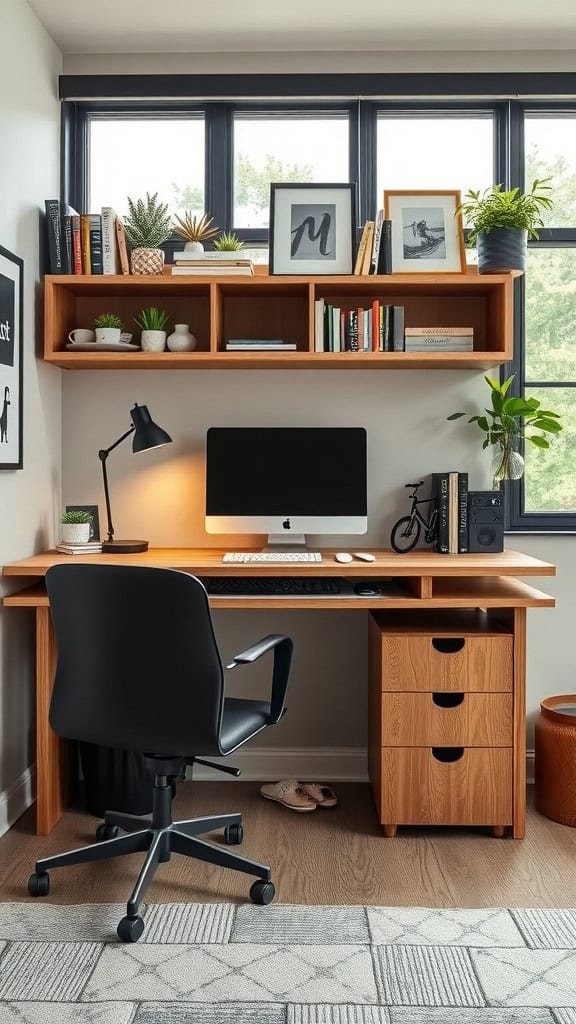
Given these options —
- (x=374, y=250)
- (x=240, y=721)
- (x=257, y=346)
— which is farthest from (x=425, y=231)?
(x=240, y=721)

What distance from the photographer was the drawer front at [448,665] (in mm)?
2701

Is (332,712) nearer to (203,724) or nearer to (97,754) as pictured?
(97,754)

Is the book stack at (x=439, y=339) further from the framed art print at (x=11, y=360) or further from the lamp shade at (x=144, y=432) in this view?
the framed art print at (x=11, y=360)

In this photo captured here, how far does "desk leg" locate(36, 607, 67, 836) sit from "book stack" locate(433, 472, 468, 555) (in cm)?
135

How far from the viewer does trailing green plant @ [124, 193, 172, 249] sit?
308 cm

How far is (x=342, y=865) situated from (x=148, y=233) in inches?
86.2

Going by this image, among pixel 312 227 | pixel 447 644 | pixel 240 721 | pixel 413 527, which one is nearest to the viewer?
pixel 240 721

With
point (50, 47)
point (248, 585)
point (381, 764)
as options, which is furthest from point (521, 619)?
point (50, 47)

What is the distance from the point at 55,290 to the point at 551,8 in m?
1.96

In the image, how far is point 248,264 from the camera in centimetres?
297

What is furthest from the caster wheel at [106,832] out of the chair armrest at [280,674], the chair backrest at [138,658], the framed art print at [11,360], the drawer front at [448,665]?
the framed art print at [11,360]

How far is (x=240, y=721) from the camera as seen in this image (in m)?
2.29

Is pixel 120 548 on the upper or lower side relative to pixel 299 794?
upper

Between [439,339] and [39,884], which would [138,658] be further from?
[439,339]
